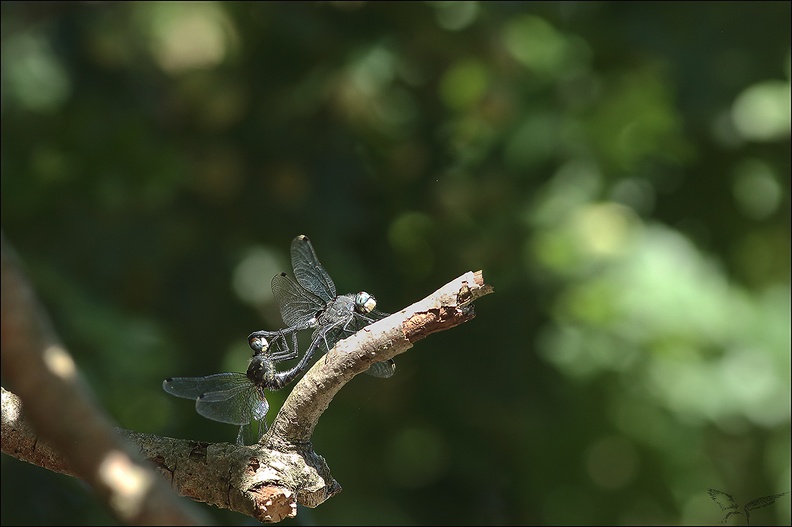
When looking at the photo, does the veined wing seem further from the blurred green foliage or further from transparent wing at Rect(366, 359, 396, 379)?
the blurred green foliage

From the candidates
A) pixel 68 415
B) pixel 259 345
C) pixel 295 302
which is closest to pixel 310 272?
pixel 295 302

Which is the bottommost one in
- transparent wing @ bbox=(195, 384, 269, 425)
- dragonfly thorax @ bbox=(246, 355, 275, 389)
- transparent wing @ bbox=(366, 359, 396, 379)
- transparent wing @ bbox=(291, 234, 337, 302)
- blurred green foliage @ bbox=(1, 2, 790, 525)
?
transparent wing @ bbox=(195, 384, 269, 425)

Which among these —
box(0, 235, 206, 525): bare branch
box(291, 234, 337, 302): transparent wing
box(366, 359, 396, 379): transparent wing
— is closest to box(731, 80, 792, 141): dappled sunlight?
box(291, 234, 337, 302): transparent wing

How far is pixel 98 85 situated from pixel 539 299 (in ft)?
4.46

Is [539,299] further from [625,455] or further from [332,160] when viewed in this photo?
[332,160]

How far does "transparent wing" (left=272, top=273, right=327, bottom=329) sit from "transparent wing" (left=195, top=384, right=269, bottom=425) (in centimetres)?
10

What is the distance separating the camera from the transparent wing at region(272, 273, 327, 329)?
1212mm

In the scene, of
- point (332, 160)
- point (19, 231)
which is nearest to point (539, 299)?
point (332, 160)

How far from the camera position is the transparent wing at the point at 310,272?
1.27m

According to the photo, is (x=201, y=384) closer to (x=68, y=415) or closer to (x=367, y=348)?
(x=367, y=348)

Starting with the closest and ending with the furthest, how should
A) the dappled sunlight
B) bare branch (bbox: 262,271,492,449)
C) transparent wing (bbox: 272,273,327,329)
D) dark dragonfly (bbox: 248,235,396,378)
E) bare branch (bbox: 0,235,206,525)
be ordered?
bare branch (bbox: 0,235,206,525) → bare branch (bbox: 262,271,492,449) → dark dragonfly (bbox: 248,235,396,378) → transparent wing (bbox: 272,273,327,329) → the dappled sunlight

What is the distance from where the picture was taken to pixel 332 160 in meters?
2.65

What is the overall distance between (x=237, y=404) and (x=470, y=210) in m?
1.71

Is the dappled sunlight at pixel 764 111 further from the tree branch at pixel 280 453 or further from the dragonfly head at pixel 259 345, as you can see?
the tree branch at pixel 280 453
